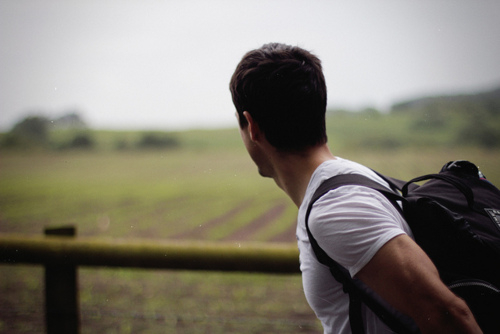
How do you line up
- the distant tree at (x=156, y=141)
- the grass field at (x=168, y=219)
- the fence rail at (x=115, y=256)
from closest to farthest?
the fence rail at (x=115, y=256) < the grass field at (x=168, y=219) < the distant tree at (x=156, y=141)

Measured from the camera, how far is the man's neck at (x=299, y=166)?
2.88 ft

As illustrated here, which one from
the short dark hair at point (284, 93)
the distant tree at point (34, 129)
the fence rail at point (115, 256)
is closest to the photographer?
the short dark hair at point (284, 93)

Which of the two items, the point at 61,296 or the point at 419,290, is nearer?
the point at 419,290

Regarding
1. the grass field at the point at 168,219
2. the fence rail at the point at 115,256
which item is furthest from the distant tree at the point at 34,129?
the fence rail at the point at 115,256

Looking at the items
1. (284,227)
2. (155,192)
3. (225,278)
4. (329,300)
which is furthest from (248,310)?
(155,192)

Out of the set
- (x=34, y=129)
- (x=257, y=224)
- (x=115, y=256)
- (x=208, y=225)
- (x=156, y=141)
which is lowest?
(x=208, y=225)

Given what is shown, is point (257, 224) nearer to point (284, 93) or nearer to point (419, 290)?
point (284, 93)

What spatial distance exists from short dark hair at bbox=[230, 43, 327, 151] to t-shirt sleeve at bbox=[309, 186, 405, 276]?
22cm

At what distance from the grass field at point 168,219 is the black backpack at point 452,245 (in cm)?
46

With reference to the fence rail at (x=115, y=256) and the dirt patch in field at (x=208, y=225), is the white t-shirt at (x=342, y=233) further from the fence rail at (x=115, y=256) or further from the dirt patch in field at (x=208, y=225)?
the dirt patch in field at (x=208, y=225)

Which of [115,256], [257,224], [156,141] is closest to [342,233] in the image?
[115,256]

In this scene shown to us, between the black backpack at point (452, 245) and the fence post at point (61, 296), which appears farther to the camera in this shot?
the fence post at point (61, 296)

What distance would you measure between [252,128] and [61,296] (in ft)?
4.41

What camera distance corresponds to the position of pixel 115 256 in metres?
1.49
